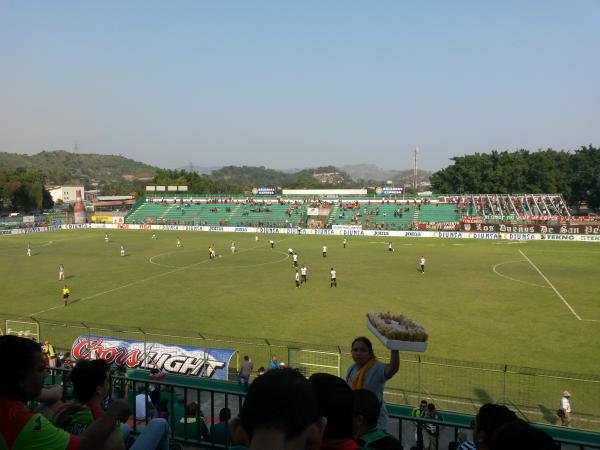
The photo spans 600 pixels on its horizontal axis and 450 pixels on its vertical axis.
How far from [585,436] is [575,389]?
7.40 metres

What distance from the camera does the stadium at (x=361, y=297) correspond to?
16.0m

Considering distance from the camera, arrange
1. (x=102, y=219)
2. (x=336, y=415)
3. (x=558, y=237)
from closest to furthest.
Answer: (x=336, y=415) → (x=558, y=237) → (x=102, y=219)

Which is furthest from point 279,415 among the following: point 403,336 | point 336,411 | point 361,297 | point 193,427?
point 361,297

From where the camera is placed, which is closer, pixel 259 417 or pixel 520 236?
pixel 259 417

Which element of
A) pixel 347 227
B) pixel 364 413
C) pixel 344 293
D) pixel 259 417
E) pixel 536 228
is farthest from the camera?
pixel 347 227

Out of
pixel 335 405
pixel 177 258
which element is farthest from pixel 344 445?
pixel 177 258

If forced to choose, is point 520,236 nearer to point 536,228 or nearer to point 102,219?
point 536,228

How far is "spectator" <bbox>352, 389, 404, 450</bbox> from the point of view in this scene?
3859 millimetres

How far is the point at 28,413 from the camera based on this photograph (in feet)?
11.6

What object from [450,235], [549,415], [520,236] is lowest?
[549,415]

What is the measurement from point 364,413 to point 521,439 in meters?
1.45

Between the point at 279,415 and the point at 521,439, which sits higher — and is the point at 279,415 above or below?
above

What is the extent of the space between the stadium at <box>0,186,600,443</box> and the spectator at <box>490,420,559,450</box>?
2.90 m

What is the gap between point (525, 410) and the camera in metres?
14.0
